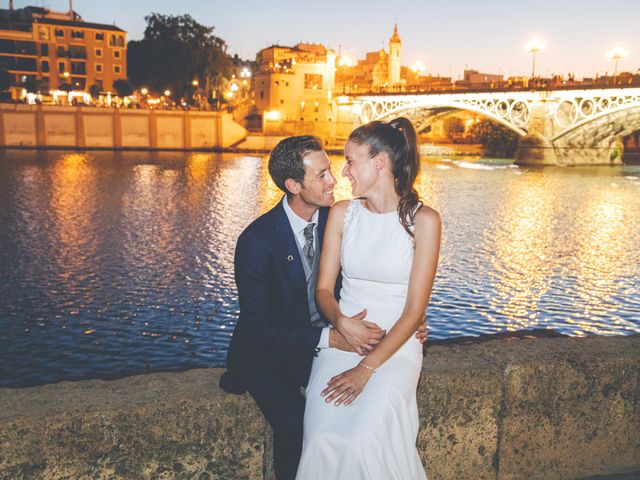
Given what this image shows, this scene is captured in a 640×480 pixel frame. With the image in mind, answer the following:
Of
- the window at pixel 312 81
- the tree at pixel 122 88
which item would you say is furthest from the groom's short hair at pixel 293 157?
the window at pixel 312 81

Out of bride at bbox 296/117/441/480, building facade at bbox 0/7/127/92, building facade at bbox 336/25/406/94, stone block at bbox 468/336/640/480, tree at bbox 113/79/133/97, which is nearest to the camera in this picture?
bride at bbox 296/117/441/480

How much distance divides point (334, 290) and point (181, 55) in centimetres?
7347

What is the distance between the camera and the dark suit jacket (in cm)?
313

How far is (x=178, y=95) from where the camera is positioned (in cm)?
7550

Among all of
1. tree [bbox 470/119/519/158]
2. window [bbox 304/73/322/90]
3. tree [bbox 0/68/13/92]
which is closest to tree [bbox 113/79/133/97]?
tree [bbox 0/68/13/92]

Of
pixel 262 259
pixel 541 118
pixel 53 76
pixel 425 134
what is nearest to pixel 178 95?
pixel 53 76

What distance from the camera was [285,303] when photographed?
3.29 meters

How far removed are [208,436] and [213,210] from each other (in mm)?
22239

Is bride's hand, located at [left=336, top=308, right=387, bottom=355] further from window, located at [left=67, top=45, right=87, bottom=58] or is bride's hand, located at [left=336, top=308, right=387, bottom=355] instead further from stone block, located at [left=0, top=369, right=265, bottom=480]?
window, located at [left=67, top=45, right=87, bottom=58]

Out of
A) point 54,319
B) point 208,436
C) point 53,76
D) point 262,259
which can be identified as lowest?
point 54,319

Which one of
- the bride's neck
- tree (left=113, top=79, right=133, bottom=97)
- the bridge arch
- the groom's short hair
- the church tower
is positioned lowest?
the bride's neck

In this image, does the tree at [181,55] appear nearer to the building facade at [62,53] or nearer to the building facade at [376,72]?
the building facade at [62,53]

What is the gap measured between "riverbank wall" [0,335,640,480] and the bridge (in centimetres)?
5056

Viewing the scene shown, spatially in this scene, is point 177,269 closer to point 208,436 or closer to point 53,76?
point 208,436
